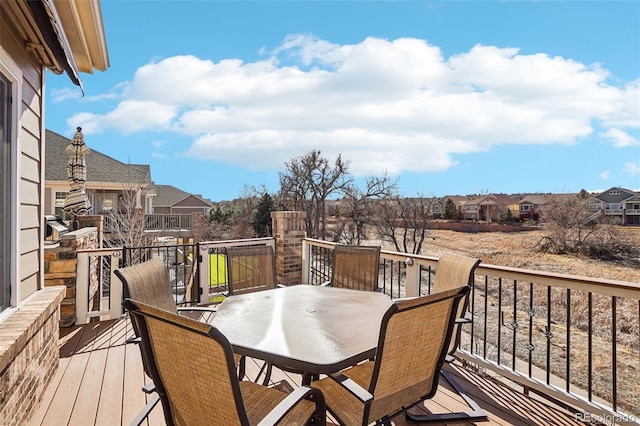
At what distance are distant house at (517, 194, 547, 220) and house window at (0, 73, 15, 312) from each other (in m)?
21.9

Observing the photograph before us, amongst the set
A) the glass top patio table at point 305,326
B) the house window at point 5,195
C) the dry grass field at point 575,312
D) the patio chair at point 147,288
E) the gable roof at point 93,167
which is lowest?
the dry grass field at point 575,312

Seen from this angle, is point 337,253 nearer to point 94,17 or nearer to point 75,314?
point 94,17

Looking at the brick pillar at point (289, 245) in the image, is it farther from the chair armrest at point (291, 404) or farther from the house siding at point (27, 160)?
the chair armrest at point (291, 404)

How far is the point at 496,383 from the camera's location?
2.86 metres

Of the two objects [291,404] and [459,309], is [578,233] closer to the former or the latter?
[459,309]

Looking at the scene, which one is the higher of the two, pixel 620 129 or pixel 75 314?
pixel 620 129

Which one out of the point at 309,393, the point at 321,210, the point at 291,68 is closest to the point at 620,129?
the point at 291,68

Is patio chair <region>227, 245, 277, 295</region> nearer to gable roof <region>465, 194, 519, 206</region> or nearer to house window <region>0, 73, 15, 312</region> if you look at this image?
house window <region>0, 73, 15, 312</region>

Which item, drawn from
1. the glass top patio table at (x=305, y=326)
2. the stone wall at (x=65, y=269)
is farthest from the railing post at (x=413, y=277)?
the stone wall at (x=65, y=269)

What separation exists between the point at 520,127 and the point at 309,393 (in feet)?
47.8

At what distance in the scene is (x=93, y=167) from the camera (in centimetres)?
1445

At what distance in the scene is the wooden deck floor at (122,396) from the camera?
232 centimetres

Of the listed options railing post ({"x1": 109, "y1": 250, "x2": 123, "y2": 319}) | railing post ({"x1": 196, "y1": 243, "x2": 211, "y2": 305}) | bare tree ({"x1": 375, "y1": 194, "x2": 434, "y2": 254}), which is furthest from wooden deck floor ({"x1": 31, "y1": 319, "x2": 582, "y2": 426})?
bare tree ({"x1": 375, "y1": 194, "x2": 434, "y2": 254})

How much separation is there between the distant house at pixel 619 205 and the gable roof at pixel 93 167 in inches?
783
